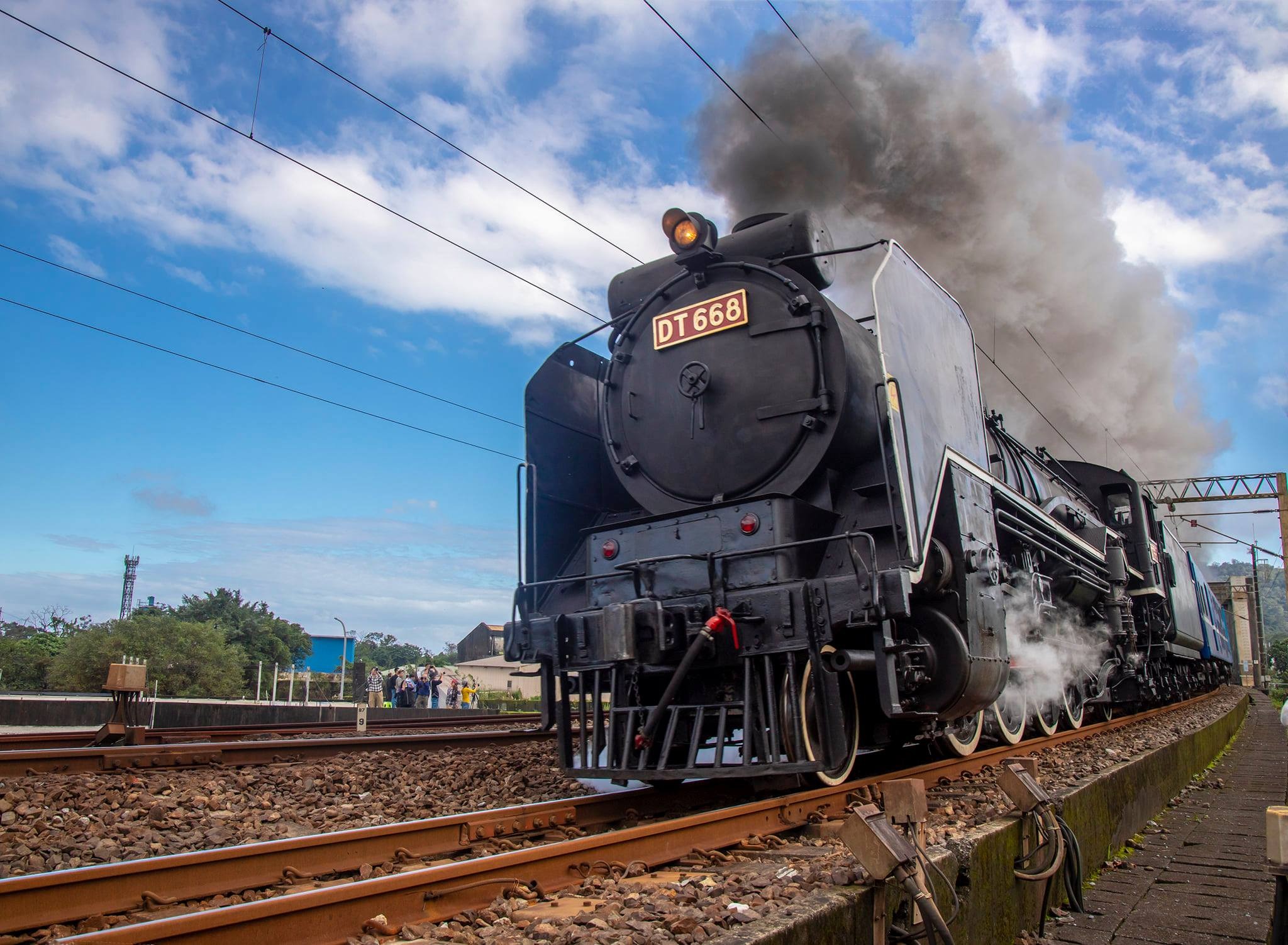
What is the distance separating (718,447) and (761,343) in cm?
66

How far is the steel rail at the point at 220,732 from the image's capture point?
23.0 feet

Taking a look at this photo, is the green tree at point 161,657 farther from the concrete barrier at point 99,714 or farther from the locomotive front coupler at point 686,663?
the locomotive front coupler at point 686,663

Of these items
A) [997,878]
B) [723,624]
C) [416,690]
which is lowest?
[997,878]

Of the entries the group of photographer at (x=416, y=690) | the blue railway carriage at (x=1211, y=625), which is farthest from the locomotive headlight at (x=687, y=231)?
the group of photographer at (x=416, y=690)

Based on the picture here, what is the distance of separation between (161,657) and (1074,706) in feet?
93.5

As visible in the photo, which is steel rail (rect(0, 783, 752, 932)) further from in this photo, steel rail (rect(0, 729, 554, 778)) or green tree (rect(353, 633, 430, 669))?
green tree (rect(353, 633, 430, 669))

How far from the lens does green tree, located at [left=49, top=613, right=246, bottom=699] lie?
27953 millimetres

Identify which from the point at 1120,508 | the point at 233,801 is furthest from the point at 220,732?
the point at 1120,508

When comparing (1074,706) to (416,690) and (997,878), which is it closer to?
(997,878)

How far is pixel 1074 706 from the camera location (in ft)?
29.7

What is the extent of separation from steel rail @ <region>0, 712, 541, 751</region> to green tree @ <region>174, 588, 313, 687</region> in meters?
31.3

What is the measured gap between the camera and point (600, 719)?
188 inches

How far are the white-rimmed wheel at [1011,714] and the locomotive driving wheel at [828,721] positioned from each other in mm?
2393

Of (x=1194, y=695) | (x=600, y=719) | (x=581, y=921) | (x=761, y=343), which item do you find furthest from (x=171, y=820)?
(x=1194, y=695)
